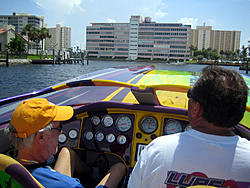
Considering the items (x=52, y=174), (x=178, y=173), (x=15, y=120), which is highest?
(x=15, y=120)

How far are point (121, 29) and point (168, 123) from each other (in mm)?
110927

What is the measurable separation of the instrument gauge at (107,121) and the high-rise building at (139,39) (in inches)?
3998

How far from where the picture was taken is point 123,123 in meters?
2.78

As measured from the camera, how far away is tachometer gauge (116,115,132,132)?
2750 mm

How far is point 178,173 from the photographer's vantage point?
1.01m

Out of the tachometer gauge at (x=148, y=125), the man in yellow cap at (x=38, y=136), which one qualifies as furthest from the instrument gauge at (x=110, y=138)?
the man in yellow cap at (x=38, y=136)

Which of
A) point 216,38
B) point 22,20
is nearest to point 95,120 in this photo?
point 22,20

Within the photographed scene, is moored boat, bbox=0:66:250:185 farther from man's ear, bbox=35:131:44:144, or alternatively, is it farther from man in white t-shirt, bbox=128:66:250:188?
man in white t-shirt, bbox=128:66:250:188

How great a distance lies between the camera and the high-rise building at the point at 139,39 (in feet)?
332

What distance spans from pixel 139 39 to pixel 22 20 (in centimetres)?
6975

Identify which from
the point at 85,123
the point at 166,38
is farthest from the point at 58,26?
the point at 85,123

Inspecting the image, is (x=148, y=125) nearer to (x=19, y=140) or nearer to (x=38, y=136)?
(x=38, y=136)

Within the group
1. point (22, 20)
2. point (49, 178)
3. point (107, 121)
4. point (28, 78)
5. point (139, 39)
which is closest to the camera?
point (49, 178)

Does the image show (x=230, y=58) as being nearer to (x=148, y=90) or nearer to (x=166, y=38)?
(x=166, y=38)
